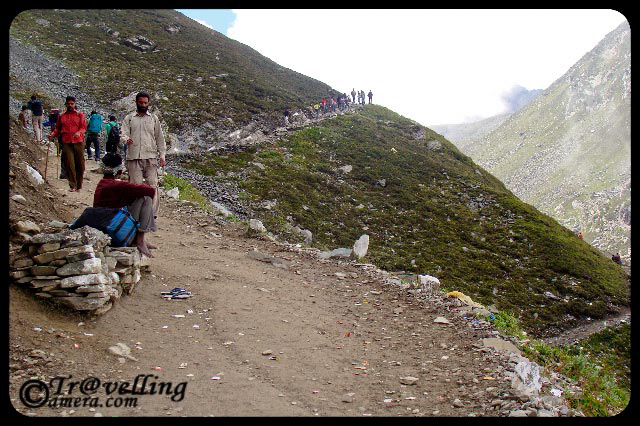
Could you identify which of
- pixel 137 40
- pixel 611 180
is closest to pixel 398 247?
pixel 137 40

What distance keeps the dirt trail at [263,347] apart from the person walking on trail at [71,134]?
12.3 feet

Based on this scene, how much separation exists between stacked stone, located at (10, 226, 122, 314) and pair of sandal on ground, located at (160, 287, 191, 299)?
1.60 metres

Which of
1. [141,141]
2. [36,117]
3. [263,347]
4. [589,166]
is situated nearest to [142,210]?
[141,141]

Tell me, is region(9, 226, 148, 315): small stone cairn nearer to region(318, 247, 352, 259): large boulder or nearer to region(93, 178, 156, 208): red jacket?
region(93, 178, 156, 208): red jacket

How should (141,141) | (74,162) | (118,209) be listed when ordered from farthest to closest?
(74,162) < (141,141) < (118,209)

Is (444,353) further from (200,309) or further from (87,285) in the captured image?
(87,285)

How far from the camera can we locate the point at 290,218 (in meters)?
25.4

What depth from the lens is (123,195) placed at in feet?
25.0

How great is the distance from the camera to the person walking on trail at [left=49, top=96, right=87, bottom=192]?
10.9 meters

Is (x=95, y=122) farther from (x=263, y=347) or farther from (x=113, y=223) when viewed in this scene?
(x=263, y=347)

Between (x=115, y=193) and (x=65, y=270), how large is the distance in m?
1.85

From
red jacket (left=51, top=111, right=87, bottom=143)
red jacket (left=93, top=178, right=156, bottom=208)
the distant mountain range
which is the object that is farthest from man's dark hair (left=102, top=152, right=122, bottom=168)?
the distant mountain range

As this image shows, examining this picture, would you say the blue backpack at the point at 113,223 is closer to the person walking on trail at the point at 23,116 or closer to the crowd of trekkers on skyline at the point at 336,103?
the person walking on trail at the point at 23,116

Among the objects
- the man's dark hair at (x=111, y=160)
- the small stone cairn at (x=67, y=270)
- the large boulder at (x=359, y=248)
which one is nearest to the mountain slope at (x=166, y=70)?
the large boulder at (x=359, y=248)
